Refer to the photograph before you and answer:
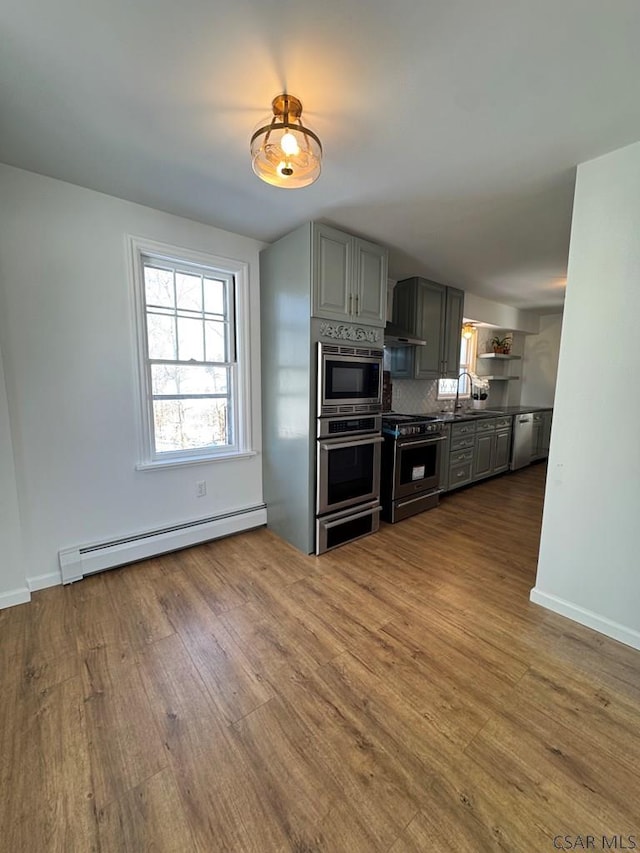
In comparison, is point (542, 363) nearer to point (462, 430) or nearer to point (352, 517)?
point (462, 430)

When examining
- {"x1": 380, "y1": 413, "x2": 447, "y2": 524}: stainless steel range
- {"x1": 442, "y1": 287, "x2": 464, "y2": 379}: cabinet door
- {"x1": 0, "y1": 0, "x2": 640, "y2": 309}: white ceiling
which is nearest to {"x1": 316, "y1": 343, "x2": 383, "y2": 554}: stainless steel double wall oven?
{"x1": 380, "y1": 413, "x2": 447, "y2": 524}: stainless steel range

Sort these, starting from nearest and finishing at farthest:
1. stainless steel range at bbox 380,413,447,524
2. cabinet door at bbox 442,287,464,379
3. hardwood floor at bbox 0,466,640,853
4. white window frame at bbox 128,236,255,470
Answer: hardwood floor at bbox 0,466,640,853, white window frame at bbox 128,236,255,470, stainless steel range at bbox 380,413,447,524, cabinet door at bbox 442,287,464,379

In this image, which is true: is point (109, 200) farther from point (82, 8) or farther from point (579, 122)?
point (579, 122)

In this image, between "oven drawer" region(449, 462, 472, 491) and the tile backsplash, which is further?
the tile backsplash

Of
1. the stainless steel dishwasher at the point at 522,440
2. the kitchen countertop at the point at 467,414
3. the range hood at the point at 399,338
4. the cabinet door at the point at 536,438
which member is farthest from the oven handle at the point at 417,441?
the cabinet door at the point at 536,438

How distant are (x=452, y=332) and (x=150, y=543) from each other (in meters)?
4.01

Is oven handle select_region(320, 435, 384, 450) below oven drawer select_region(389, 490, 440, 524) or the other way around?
the other way around

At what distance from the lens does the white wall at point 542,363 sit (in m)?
5.86

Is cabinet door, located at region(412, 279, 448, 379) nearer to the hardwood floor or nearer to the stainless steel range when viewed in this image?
the stainless steel range

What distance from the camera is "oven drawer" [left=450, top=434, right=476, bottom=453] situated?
392 cm

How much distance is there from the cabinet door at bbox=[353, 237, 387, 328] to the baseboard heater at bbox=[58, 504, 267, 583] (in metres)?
1.94

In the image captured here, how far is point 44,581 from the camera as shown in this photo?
7.14 ft

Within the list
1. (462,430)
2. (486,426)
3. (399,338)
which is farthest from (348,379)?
(486,426)

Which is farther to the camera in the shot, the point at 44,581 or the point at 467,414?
the point at 467,414
